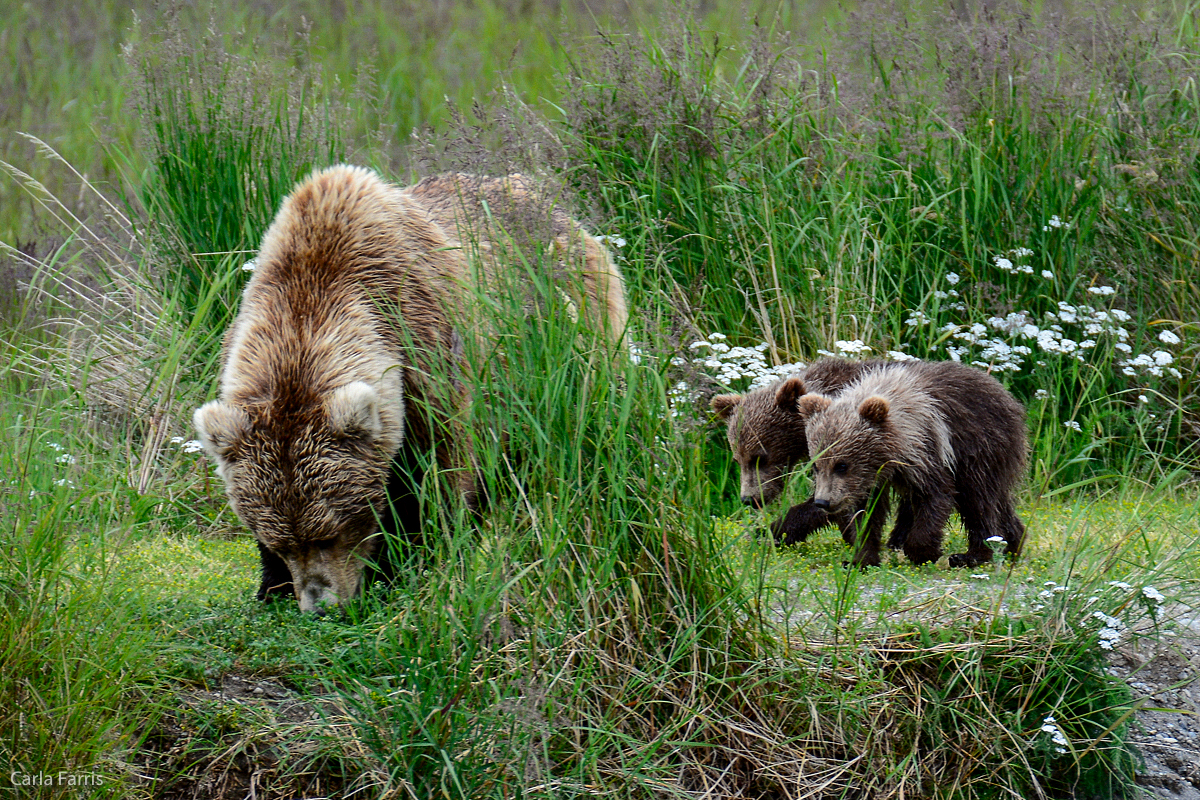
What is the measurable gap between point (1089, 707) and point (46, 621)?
3563 mm

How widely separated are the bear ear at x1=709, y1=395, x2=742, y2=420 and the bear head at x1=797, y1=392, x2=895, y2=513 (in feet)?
2.31

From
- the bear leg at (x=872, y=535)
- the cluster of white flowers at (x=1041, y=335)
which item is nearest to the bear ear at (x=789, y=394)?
the bear leg at (x=872, y=535)

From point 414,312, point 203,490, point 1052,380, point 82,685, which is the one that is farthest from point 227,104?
point 1052,380

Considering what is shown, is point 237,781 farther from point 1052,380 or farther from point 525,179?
point 1052,380

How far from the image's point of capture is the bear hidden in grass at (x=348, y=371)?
4242 mm

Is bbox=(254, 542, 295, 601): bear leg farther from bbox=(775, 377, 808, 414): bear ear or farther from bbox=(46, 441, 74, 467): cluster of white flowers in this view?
bbox=(775, 377, 808, 414): bear ear

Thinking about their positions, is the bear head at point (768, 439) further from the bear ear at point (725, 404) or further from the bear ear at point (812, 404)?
the bear ear at point (812, 404)

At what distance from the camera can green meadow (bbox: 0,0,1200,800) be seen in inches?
150

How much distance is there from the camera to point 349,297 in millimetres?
4648

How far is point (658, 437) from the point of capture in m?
4.13

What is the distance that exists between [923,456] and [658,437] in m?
1.63

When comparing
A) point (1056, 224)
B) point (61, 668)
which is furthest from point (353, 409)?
point (1056, 224)

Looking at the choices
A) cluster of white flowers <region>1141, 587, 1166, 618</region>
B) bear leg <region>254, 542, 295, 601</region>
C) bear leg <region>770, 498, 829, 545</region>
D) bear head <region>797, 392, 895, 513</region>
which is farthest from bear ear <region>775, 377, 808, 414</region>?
bear leg <region>254, 542, 295, 601</region>

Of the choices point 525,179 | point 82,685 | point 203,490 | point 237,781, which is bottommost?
point 203,490
